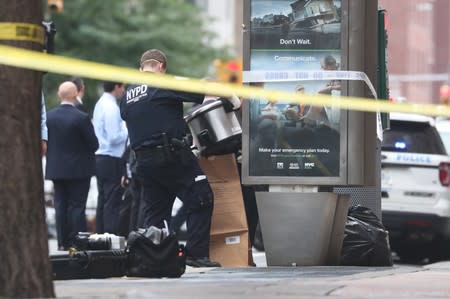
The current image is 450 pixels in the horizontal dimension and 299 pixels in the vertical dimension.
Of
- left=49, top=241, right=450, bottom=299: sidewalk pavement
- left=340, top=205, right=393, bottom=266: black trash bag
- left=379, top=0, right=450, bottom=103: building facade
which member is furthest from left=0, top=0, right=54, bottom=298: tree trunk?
left=379, top=0, right=450, bottom=103: building facade

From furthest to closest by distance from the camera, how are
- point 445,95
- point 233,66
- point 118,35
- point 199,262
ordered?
point 233,66, point 118,35, point 445,95, point 199,262

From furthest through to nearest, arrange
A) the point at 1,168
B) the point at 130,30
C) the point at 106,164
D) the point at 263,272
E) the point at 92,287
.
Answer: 1. the point at 130,30
2. the point at 106,164
3. the point at 263,272
4. the point at 92,287
5. the point at 1,168

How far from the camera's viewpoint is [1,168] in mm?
6340

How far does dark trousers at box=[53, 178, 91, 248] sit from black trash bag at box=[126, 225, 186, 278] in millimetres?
3985

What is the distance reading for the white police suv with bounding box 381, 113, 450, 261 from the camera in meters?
14.0

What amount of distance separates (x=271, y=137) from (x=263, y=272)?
1140mm

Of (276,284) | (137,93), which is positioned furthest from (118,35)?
(276,284)

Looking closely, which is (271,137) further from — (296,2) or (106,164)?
(106,164)

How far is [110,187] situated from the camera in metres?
13.7

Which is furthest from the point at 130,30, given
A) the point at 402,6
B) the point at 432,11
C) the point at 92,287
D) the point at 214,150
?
the point at 92,287

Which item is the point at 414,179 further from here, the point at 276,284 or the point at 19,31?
the point at 19,31

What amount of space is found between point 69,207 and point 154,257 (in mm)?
4238

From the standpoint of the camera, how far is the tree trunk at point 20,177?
20.7 ft

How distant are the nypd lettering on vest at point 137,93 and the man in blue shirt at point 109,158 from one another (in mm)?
3747
